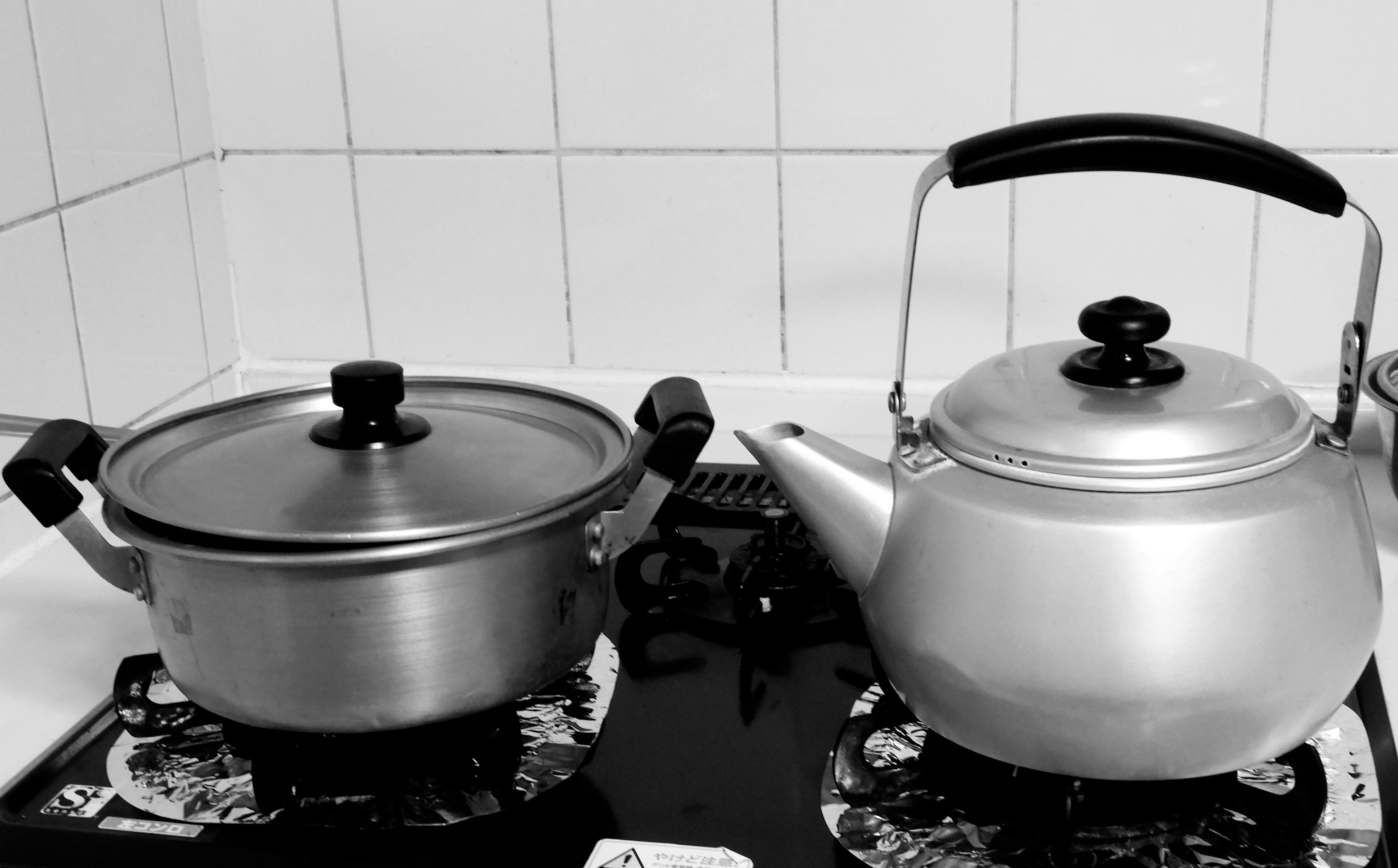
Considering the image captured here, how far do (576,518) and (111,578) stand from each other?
0.25m

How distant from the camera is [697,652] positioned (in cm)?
82

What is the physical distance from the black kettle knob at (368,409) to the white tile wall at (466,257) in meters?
0.46

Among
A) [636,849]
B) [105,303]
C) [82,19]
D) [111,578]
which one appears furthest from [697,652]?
[82,19]

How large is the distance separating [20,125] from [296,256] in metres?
0.30

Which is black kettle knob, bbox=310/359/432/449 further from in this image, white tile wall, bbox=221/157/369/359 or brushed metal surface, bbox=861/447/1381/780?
white tile wall, bbox=221/157/369/359

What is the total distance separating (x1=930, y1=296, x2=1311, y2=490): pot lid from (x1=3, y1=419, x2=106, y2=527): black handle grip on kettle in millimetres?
433

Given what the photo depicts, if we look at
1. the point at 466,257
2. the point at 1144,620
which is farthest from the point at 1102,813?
the point at 466,257

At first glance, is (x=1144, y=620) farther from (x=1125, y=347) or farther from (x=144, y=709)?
(x=144, y=709)

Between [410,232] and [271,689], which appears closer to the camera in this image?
[271,689]

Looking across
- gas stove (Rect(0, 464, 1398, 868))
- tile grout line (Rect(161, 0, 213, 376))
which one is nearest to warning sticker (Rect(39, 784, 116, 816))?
gas stove (Rect(0, 464, 1398, 868))

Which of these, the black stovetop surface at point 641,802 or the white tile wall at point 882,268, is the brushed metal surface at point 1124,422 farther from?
the white tile wall at point 882,268

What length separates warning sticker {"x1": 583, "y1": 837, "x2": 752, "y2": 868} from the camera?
0.60 m

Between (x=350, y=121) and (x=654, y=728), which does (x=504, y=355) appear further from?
(x=654, y=728)

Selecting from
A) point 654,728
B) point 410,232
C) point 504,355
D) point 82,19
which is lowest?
point 654,728
